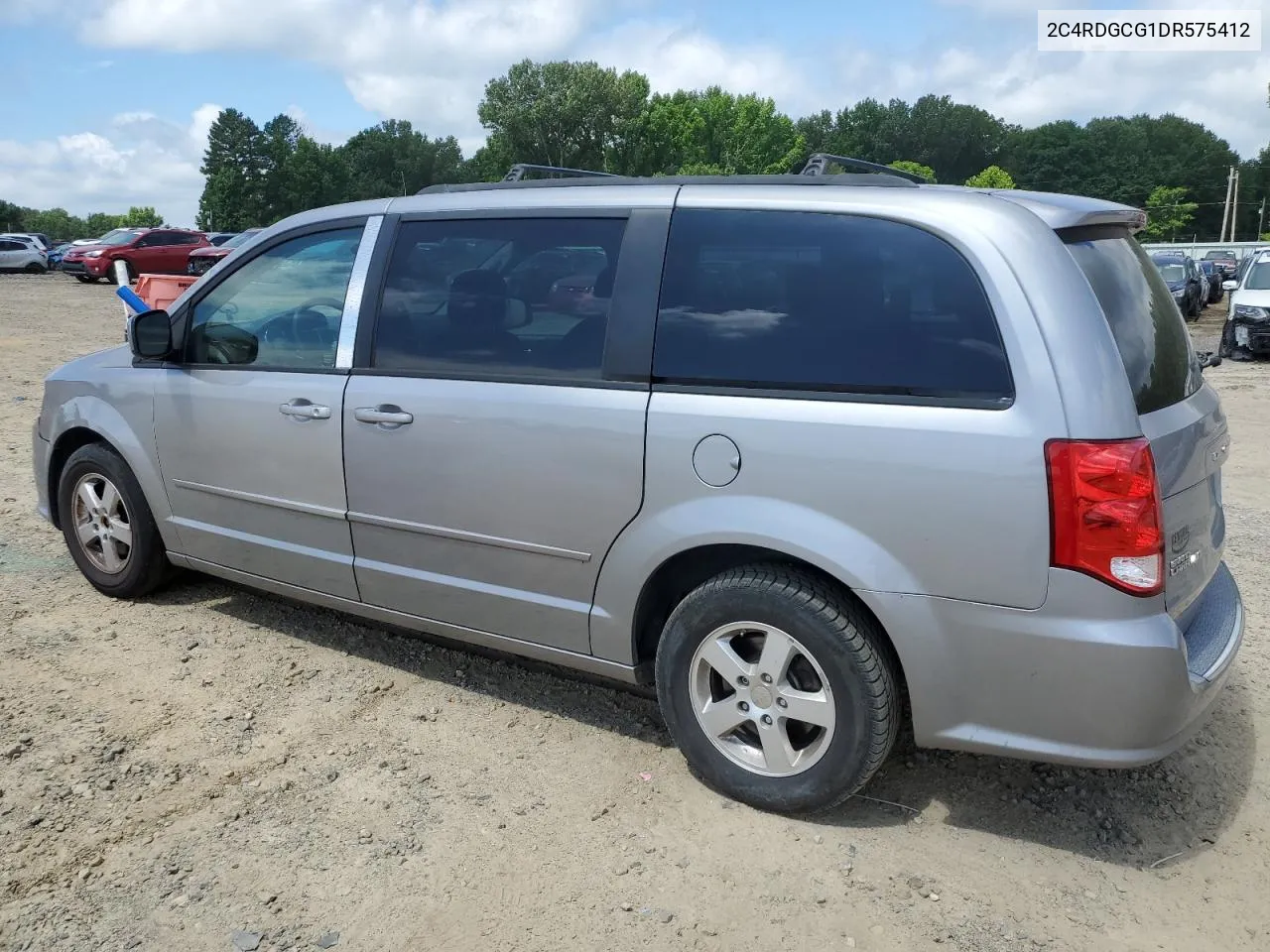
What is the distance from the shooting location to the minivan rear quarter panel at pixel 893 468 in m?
2.69

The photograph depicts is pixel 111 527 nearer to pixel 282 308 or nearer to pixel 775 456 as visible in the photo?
pixel 282 308

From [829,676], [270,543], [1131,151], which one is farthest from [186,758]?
[1131,151]

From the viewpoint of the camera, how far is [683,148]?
3615 inches

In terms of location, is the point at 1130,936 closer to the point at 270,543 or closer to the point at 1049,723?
the point at 1049,723

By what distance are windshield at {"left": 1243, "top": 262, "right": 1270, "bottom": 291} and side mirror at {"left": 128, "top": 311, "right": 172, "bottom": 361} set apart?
58.2ft

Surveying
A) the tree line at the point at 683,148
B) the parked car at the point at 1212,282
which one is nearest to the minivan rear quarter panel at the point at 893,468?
the parked car at the point at 1212,282

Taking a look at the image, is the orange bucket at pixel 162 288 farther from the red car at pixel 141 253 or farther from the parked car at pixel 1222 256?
the parked car at pixel 1222 256

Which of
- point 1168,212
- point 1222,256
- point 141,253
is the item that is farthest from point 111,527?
point 1168,212

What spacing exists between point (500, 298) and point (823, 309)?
1.18m

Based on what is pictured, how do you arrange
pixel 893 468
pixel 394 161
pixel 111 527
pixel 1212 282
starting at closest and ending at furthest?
1. pixel 893 468
2. pixel 111 527
3. pixel 1212 282
4. pixel 394 161

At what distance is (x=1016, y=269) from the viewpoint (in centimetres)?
277

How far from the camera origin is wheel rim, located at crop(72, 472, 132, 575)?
484 centimetres

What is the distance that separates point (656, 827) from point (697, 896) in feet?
1.16

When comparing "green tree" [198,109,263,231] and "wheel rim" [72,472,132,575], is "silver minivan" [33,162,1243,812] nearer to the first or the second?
"wheel rim" [72,472,132,575]
